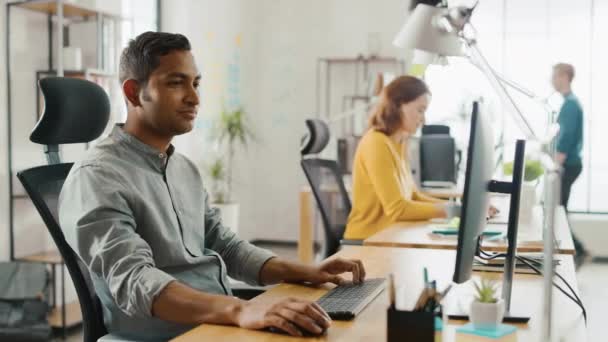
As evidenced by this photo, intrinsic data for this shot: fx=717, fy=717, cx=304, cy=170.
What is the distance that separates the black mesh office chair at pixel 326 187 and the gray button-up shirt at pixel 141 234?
1259mm

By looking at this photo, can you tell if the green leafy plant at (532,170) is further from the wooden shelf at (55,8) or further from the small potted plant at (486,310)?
the wooden shelf at (55,8)

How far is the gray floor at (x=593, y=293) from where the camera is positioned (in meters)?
3.77

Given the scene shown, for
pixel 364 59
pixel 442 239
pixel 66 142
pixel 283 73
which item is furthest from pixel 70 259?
pixel 283 73

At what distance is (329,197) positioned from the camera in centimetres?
331

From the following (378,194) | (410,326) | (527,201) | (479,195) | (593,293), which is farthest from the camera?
(593,293)

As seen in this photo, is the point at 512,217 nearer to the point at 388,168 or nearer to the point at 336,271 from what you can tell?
the point at 336,271

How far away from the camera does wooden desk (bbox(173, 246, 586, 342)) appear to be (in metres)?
1.28

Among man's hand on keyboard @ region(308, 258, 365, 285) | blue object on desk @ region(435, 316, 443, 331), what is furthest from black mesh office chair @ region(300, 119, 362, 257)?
blue object on desk @ region(435, 316, 443, 331)

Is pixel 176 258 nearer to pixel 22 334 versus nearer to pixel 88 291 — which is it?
pixel 88 291

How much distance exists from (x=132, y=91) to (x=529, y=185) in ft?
4.98

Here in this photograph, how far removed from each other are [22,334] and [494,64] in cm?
467

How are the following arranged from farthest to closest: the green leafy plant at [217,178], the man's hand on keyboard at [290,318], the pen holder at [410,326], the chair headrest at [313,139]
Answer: the green leafy plant at [217,178], the chair headrest at [313,139], the man's hand on keyboard at [290,318], the pen holder at [410,326]

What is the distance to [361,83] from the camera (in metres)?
6.53

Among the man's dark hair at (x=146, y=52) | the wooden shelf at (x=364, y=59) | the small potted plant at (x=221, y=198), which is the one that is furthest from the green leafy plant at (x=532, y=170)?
the wooden shelf at (x=364, y=59)
